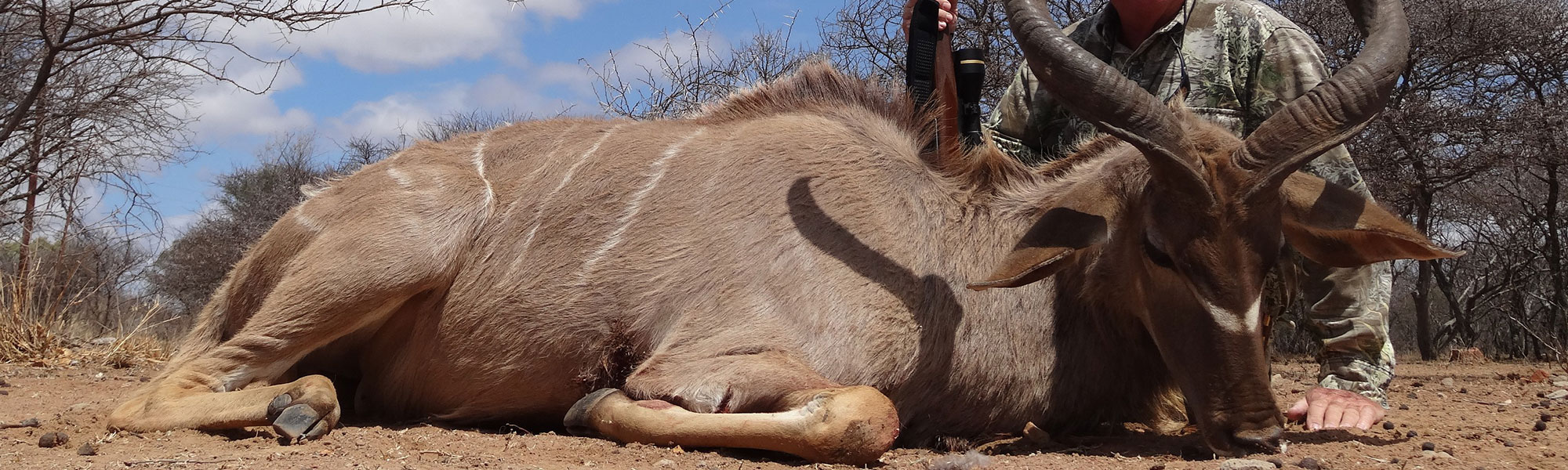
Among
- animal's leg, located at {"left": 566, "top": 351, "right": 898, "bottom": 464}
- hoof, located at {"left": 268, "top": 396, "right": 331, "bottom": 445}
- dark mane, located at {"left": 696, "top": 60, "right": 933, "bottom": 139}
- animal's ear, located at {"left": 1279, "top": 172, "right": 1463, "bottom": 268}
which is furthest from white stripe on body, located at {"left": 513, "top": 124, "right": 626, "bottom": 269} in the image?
animal's ear, located at {"left": 1279, "top": 172, "right": 1463, "bottom": 268}

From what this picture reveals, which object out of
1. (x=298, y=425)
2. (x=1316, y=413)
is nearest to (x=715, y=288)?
(x=298, y=425)

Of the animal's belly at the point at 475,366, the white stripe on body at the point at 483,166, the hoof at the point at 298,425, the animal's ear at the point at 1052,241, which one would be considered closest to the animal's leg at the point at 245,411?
the hoof at the point at 298,425

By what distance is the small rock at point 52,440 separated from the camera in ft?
14.6

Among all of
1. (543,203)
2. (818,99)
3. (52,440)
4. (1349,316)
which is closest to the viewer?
(52,440)

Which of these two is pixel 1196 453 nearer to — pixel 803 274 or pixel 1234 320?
pixel 1234 320

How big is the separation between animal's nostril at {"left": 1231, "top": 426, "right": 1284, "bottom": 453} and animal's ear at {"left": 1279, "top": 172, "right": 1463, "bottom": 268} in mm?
705

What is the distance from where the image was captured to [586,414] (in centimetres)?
465

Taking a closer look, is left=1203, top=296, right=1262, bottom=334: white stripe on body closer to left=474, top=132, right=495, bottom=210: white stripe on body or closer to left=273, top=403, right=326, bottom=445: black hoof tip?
left=474, top=132, right=495, bottom=210: white stripe on body

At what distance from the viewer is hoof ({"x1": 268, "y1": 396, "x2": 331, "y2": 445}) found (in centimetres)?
450

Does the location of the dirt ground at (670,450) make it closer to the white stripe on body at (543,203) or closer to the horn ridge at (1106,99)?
the white stripe on body at (543,203)

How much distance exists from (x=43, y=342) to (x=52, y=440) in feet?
17.5

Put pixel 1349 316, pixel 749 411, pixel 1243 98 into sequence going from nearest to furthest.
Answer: pixel 749 411
pixel 1349 316
pixel 1243 98

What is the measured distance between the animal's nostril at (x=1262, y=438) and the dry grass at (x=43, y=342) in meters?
7.96

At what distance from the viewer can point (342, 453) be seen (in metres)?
4.20
